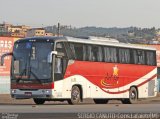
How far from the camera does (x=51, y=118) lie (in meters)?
16.7

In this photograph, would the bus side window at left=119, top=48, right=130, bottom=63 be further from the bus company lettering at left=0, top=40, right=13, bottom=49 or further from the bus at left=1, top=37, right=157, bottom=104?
the bus company lettering at left=0, top=40, right=13, bottom=49

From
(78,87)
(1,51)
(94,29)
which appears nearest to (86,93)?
(78,87)

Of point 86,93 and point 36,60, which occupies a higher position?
point 36,60

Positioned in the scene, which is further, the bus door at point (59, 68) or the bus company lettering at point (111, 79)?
the bus company lettering at point (111, 79)

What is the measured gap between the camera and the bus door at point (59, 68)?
27266mm

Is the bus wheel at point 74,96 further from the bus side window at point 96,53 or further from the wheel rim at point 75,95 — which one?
the bus side window at point 96,53

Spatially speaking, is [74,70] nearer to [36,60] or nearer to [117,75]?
[36,60]

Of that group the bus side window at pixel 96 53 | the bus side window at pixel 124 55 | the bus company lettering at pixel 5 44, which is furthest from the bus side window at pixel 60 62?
the bus company lettering at pixel 5 44

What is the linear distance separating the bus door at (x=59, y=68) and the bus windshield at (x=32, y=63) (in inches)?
16.8

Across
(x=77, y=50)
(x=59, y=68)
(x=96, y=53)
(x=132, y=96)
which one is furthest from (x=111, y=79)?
(x=59, y=68)

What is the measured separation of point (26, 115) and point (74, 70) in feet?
36.8

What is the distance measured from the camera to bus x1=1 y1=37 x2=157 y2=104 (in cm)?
2716

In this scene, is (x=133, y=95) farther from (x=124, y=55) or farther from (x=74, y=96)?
(x=74, y=96)

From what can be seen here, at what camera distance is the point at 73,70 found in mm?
28375
